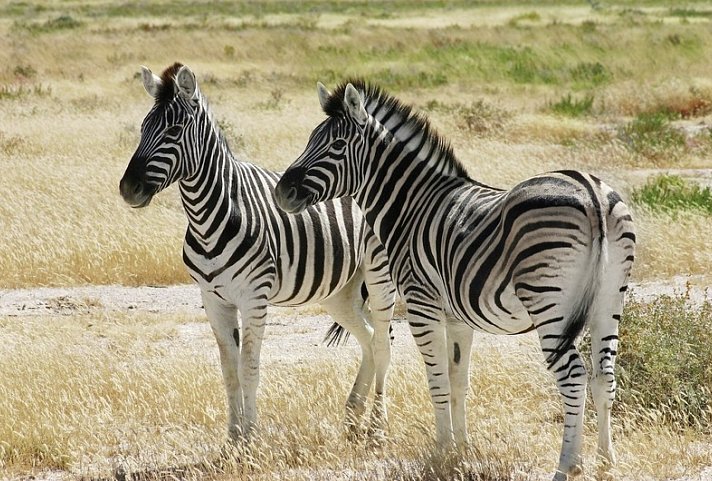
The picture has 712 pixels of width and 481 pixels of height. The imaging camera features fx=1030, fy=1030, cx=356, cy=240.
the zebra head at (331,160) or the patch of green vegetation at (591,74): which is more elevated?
the patch of green vegetation at (591,74)

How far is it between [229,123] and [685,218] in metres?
9.58

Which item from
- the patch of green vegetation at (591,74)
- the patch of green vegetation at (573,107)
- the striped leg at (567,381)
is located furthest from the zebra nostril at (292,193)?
the patch of green vegetation at (591,74)

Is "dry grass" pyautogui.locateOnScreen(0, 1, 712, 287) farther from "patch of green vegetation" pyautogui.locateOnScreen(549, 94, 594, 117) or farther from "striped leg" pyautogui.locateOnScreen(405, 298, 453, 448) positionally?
"striped leg" pyautogui.locateOnScreen(405, 298, 453, 448)

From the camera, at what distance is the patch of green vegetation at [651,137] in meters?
17.8

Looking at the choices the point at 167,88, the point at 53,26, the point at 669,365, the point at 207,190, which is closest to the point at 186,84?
the point at 167,88

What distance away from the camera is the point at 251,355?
6234 mm

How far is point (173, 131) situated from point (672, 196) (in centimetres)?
882

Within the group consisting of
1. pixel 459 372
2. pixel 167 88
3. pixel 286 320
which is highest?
pixel 167 88

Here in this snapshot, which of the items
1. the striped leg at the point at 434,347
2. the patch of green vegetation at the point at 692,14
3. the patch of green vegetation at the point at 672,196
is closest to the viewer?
the striped leg at the point at 434,347

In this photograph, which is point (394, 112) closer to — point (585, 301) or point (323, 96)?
point (323, 96)

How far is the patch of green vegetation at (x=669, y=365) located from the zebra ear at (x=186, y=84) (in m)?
3.26

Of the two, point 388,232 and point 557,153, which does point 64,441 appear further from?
point 557,153

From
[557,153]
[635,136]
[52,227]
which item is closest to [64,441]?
[52,227]

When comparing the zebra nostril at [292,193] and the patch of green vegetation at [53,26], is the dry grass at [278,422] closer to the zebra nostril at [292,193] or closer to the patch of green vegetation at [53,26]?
the zebra nostril at [292,193]
